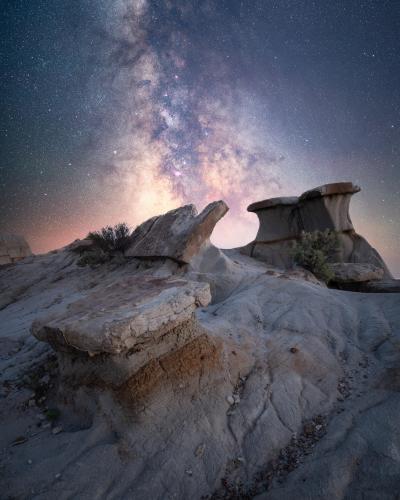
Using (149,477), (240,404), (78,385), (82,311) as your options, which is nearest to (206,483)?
(149,477)

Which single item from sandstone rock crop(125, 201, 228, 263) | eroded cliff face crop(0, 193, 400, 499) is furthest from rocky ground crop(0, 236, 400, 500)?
sandstone rock crop(125, 201, 228, 263)

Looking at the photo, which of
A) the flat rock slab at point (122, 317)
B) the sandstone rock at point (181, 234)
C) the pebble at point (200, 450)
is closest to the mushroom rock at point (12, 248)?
the sandstone rock at point (181, 234)

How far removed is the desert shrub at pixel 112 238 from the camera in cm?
855

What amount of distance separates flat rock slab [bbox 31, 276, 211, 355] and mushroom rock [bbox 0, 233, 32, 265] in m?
12.5

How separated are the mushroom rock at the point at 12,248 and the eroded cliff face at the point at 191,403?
11.4 meters

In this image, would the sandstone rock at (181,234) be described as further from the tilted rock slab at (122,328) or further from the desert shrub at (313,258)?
the tilted rock slab at (122,328)

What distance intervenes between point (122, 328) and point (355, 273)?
8344 millimetres

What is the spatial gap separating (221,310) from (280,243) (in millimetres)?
10144

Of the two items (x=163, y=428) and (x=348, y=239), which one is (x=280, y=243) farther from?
(x=163, y=428)

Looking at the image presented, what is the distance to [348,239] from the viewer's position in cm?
1253

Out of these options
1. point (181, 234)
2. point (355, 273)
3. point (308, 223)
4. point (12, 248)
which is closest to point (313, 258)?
point (355, 273)

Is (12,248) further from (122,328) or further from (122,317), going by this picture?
(122,328)

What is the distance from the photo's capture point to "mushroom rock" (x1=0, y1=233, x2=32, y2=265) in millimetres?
13070

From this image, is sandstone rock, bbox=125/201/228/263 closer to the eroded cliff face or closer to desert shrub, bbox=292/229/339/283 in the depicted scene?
the eroded cliff face
